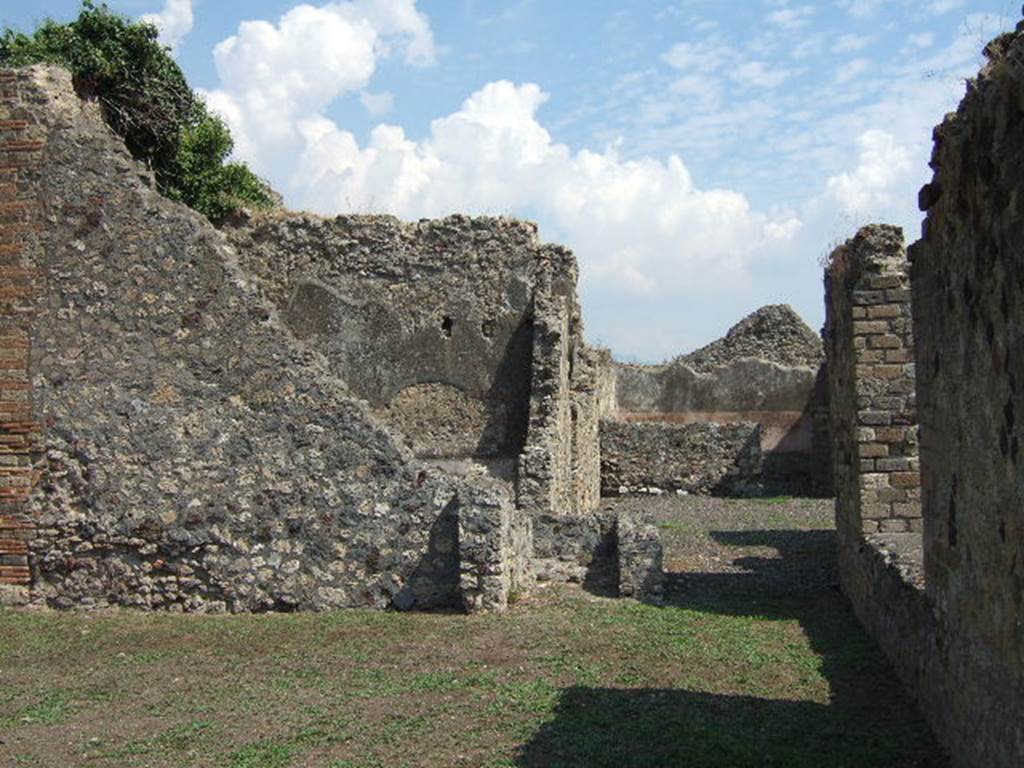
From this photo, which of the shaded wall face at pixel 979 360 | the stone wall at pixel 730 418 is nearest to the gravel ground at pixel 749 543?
the stone wall at pixel 730 418

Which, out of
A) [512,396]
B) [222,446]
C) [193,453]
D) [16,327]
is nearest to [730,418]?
[512,396]

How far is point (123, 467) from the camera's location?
29.9ft

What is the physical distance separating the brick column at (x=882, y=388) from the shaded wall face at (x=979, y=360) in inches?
116

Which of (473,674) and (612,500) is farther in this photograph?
(612,500)

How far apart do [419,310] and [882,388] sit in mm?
6152

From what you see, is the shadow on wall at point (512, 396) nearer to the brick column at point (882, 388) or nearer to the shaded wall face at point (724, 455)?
the brick column at point (882, 388)

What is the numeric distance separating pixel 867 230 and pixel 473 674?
5072 mm

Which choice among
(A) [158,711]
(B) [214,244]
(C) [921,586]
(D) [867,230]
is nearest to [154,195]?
(B) [214,244]

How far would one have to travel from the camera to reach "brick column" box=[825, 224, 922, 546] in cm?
899

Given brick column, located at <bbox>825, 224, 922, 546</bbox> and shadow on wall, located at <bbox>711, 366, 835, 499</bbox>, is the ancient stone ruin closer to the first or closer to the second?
brick column, located at <bbox>825, 224, 922, 546</bbox>

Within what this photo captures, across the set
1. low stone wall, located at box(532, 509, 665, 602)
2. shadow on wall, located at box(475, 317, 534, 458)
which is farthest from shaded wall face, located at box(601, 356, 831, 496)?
low stone wall, located at box(532, 509, 665, 602)

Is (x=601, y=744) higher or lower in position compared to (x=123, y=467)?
lower

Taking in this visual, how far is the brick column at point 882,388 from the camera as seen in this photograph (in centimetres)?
899

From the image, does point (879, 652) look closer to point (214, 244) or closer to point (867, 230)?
point (867, 230)
